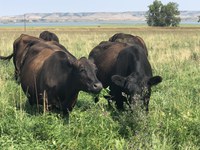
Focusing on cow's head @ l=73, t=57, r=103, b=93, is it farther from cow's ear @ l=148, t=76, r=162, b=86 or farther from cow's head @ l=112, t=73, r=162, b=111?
cow's ear @ l=148, t=76, r=162, b=86

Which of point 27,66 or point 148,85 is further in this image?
point 27,66

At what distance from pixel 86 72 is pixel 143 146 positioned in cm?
194

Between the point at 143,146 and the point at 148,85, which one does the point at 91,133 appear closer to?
the point at 143,146

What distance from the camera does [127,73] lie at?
751 centimetres

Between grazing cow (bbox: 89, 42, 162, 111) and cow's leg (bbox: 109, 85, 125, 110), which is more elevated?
grazing cow (bbox: 89, 42, 162, 111)

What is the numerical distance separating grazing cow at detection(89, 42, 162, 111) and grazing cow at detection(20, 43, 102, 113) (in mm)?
642

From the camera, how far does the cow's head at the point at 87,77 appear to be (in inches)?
248

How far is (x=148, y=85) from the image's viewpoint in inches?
268

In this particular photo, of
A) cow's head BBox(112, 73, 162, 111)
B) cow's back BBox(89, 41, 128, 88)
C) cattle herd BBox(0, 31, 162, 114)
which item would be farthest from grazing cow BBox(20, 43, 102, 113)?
cow's back BBox(89, 41, 128, 88)

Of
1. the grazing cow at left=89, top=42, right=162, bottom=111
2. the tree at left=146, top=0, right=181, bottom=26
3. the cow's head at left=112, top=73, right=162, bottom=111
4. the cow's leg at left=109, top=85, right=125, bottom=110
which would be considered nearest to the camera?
the cow's head at left=112, top=73, right=162, bottom=111

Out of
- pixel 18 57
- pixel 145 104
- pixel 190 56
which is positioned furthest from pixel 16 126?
pixel 190 56

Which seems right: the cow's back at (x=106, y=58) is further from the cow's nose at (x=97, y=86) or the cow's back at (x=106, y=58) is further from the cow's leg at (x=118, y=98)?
the cow's nose at (x=97, y=86)

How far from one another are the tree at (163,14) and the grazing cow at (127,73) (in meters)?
96.5

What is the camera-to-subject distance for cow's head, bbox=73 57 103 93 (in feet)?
20.7
